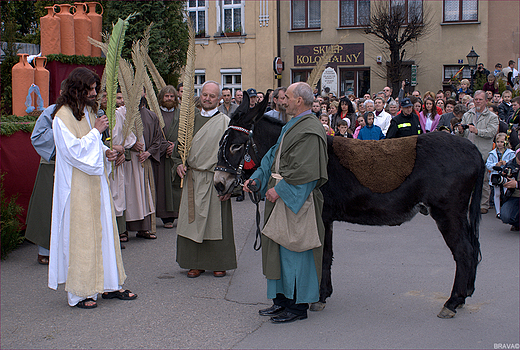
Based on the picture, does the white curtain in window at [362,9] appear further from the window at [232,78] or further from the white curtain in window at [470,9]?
the window at [232,78]

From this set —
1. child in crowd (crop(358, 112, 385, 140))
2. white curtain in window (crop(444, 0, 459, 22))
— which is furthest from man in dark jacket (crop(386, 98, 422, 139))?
white curtain in window (crop(444, 0, 459, 22))

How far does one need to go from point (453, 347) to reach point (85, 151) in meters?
3.43

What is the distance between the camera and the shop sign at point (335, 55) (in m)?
24.4

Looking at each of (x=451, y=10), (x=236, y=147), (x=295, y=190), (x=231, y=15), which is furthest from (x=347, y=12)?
(x=295, y=190)

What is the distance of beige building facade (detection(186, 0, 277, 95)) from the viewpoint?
25328 mm

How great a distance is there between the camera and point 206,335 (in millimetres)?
4262

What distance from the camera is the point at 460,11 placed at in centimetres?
2302

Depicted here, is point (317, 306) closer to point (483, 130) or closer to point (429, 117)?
point (483, 130)

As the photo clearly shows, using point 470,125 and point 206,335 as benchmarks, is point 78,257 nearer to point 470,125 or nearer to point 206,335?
point 206,335

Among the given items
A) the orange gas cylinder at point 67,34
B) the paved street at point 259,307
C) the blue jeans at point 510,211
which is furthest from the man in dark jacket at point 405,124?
the orange gas cylinder at point 67,34

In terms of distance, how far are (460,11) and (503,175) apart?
17634 millimetres

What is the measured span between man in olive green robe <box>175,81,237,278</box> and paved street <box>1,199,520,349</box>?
0.75 ft

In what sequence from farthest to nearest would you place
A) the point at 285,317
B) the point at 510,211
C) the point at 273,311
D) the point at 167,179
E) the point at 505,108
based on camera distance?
the point at 505,108
the point at 167,179
the point at 510,211
the point at 273,311
the point at 285,317

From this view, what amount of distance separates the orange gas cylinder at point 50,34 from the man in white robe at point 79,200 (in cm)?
495
